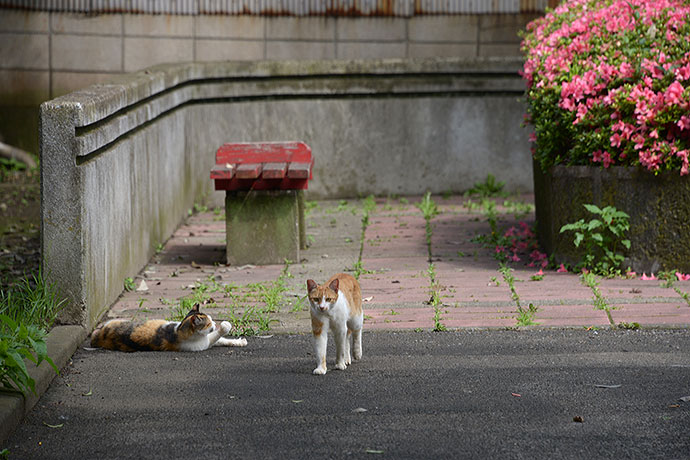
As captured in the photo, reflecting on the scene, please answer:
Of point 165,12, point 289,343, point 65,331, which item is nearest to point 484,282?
point 289,343

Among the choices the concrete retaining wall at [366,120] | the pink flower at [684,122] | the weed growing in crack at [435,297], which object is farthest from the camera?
the concrete retaining wall at [366,120]

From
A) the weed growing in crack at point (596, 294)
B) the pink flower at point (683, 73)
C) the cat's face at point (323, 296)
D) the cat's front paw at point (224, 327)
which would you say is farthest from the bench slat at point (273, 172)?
the pink flower at point (683, 73)

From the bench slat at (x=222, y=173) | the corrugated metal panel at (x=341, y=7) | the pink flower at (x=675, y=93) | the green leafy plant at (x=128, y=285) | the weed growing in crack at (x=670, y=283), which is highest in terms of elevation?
the corrugated metal panel at (x=341, y=7)

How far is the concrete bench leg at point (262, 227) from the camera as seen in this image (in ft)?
27.6

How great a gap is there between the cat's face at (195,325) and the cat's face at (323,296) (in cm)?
81

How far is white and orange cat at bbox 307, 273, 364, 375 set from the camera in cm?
537

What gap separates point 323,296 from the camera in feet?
17.5

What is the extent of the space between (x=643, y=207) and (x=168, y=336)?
356cm

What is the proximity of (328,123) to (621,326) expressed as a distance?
5.99 m

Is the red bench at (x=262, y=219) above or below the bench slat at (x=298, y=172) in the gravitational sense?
below

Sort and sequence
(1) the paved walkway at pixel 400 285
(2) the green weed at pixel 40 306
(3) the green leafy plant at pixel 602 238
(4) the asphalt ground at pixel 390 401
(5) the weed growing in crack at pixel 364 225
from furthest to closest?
(5) the weed growing in crack at pixel 364 225 < (3) the green leafy plant at pixel 602 238 < (1) the paved walkway at pixel 400 285 < (2) the green weed at pixel 40 306 < (4) the asphalt ground at pixel 390 401

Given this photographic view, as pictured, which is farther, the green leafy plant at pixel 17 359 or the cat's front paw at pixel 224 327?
the cat's front paw at pixel 224 327

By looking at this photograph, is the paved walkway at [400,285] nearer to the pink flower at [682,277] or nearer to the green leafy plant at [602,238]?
the pink flower at [682,277]

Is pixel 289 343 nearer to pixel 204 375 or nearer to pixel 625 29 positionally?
pixel 204 375
